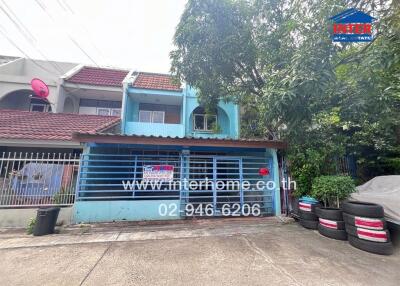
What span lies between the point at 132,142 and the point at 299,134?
17.8 ft

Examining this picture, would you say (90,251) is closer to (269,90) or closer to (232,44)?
(269,90)

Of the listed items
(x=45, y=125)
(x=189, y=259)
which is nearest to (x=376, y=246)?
(x=189, y=259)

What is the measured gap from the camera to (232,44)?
659cm

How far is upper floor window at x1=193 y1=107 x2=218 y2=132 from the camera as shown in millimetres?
11648

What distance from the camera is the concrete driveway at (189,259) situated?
3.09 metres

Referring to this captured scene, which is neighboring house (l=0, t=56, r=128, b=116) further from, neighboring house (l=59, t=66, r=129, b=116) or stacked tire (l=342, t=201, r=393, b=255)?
stacked tire (l=342, t=201, r=393, b=255)

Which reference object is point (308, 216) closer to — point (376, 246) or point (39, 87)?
point (376, 246)

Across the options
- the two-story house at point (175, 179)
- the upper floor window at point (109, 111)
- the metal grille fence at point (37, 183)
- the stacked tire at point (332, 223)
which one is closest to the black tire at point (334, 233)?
the stacked tire at point (332, 223)

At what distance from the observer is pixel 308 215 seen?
5.54 m

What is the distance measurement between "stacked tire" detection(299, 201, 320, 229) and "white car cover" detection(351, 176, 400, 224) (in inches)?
40.1

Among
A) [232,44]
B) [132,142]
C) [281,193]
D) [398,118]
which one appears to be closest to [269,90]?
[232,44]

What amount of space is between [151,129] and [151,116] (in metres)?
1.74

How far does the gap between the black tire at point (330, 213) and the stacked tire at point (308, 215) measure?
0.31 m

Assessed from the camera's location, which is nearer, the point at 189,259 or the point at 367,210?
the point at 189,259
